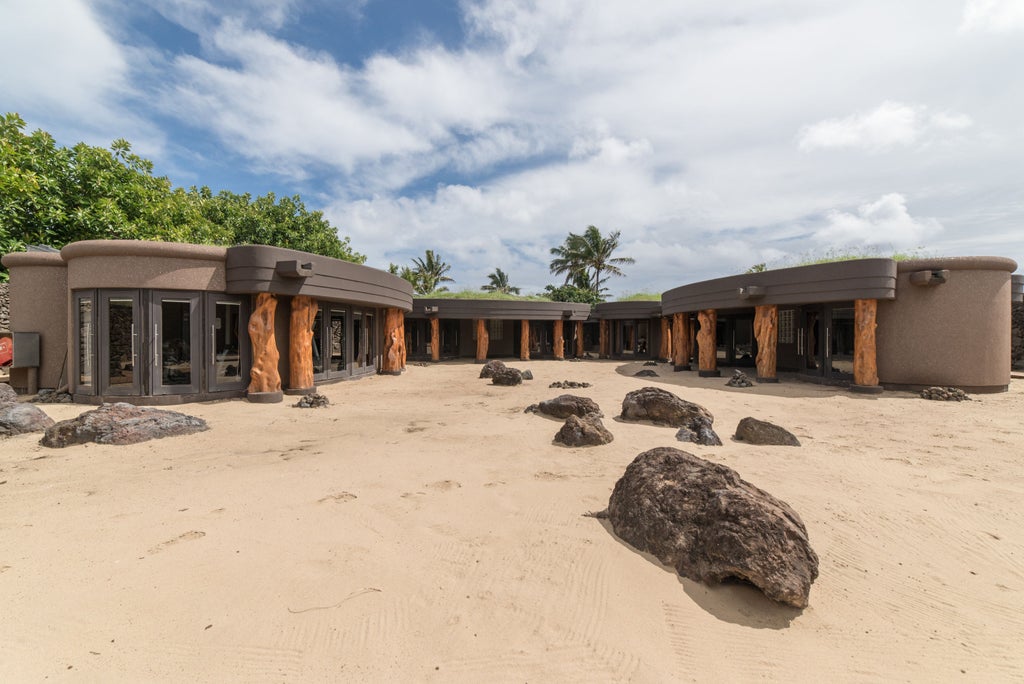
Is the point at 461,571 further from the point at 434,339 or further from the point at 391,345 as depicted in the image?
the point at 434,339

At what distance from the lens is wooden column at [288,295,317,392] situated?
10.6 meters

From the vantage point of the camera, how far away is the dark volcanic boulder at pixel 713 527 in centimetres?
256

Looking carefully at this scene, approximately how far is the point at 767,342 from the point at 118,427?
15529 mm

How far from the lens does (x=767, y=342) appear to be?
13234 millimetres

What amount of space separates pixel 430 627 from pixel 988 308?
1521cm

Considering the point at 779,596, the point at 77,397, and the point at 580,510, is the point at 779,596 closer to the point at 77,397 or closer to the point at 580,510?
the point at 580,510

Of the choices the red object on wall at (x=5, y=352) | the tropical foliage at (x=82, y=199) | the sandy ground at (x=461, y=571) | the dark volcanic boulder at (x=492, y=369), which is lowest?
the sandy ground at (x=461, y=571)

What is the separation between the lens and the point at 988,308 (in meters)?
10.6

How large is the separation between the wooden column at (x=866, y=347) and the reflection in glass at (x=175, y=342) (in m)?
16.4

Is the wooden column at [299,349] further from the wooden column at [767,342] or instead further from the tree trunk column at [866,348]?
the tree trunk column at [866,348]

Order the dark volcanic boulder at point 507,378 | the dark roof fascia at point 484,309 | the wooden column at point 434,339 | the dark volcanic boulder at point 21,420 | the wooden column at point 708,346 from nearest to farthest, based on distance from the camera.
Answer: the dark volcanic boulder at point 21,420 → the dark volcanic boulder at point 507,378 → the wooden column at point 708,346 → the dark roof fascia at point 484,309 → the wooden column at point 434,339

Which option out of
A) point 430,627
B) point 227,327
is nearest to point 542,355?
point 227,327

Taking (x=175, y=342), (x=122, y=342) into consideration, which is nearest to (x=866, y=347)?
(x=175, y=342)

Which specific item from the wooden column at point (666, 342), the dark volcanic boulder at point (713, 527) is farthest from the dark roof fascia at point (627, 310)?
the dark volcanic boulder at point (713, 527)
